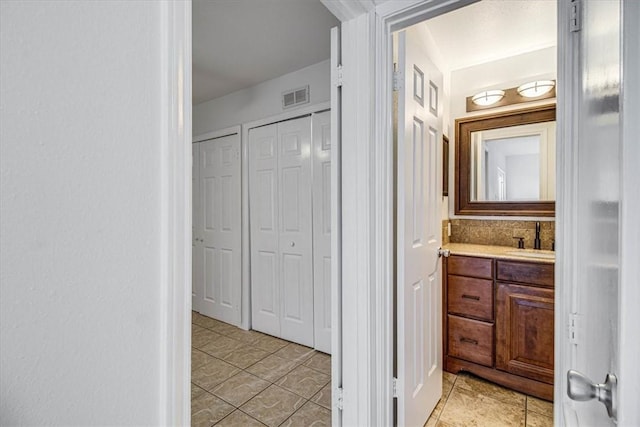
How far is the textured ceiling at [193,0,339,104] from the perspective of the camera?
1.98 m

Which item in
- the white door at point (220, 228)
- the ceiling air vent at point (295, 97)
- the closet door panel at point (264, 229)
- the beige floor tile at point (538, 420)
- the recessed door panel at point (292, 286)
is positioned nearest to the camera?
the beige floor tile at point (538, 420)

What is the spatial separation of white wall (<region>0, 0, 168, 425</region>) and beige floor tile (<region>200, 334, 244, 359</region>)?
2311mm

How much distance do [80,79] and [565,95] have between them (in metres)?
1.32

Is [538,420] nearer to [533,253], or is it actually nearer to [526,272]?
[526,272]

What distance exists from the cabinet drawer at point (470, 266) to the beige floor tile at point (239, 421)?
1.57m

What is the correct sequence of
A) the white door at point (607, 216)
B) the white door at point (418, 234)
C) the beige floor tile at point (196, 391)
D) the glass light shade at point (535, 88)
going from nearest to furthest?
1. the white door at point (607, 216)
2. the white door at point (418, 234)
3. the beige floor tile at point (196, 391)
4. the glass light shade at point (535, 88)

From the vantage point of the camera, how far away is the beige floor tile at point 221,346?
2.71 m

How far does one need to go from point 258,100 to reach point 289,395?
2.57 metres

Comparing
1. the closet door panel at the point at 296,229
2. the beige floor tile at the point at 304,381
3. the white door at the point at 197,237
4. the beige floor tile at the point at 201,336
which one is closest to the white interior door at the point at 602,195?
the beige floor tile at the point at 304,381

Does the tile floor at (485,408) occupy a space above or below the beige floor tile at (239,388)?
above

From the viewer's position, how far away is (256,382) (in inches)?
88.4

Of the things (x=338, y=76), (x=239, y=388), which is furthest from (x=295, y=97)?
(x=239, y=388)

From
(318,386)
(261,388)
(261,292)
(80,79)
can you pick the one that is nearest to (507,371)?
(318,386)

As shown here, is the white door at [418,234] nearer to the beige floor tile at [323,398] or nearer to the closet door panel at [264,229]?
the beige floor tile at [323,398]
